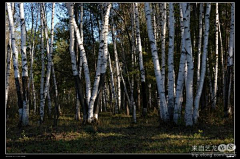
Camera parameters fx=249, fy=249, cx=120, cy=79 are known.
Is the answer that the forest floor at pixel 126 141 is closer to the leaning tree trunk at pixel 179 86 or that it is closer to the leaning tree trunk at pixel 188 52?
the leaning tree trunk at pixel 179 86

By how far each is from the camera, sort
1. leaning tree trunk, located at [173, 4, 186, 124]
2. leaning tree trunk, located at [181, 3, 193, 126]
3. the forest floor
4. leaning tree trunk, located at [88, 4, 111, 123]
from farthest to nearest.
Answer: leaning tree trunk, located at [88, 4, 111, 123] < leaning tree trunk, located at [173, 4, 186, 124] < leaning tree trunk, located at [181, 3, 193, 126] < the forest floor

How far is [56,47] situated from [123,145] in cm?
2188

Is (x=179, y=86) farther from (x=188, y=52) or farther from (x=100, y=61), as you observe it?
(x=100, y=61)

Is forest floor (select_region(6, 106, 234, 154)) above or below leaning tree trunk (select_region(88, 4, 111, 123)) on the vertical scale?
below

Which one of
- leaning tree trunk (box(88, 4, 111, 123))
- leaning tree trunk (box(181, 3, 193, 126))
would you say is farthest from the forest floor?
leaning tree trunk (box(88, 4, 111, 123))

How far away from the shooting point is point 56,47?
2683 centimetres

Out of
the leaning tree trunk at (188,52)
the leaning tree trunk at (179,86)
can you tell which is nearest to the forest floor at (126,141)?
the leaning tree trunk at (179,86)

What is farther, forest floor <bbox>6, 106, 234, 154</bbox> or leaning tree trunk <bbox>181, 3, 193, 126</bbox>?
leaning tree trunk <bbox>181, 3, 193, 126</bbox>

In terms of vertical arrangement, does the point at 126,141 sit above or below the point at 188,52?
below

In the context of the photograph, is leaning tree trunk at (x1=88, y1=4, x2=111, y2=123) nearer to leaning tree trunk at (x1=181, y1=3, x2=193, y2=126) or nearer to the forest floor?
the forest floor

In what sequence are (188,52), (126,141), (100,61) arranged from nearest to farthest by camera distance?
(126,141), (188,52), (100,61)

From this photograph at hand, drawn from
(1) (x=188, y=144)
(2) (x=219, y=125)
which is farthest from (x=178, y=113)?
(1) (x=188, y=144)

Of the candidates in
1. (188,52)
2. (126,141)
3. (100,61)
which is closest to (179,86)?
(188,52)

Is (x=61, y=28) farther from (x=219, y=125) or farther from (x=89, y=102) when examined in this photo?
(x=219, y=125)
